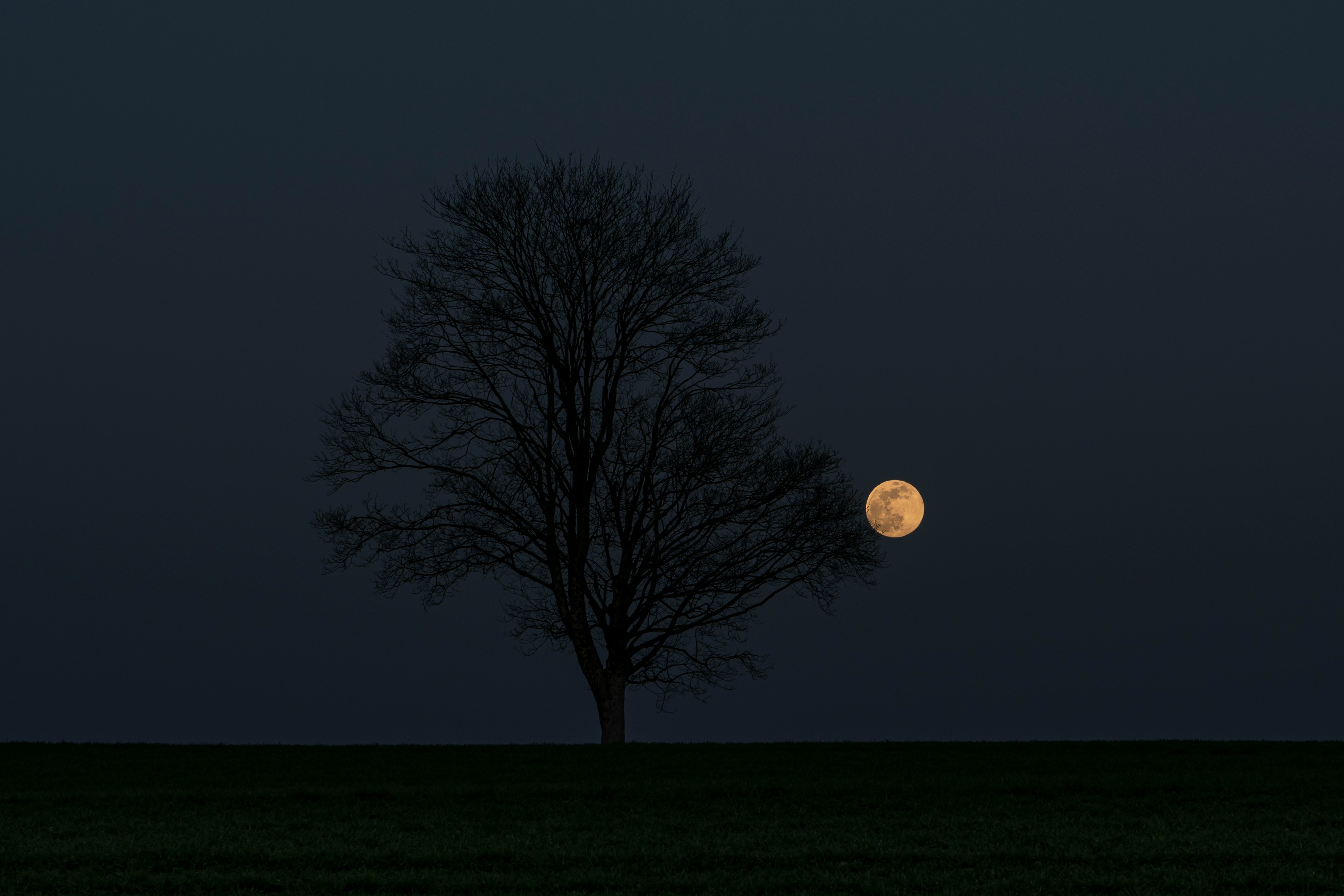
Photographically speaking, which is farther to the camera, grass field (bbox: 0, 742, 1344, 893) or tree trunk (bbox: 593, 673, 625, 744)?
tree trunk (bbox: 593, 673, 625, 744)

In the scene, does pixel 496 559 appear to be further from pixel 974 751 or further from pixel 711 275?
pixel 974 751

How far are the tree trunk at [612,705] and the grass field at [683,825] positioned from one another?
5.13 metres

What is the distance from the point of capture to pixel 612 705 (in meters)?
24.4

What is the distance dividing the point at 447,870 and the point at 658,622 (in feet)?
49.8

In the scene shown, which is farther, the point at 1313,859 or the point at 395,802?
the point at 395,802

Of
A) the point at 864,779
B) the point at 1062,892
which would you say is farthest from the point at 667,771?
the point at 1062,892

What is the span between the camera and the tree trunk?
80.0 ft

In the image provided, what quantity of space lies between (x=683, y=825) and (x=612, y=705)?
12932 millimetres

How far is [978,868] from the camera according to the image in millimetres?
9320

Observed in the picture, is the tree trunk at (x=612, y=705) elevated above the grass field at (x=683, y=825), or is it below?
above

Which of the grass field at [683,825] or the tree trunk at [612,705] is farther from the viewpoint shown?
the tree trunk at [612,705]

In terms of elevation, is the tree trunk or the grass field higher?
the tree trunk

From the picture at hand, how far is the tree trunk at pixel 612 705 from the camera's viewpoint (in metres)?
24.4

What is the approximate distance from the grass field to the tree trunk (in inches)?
202
